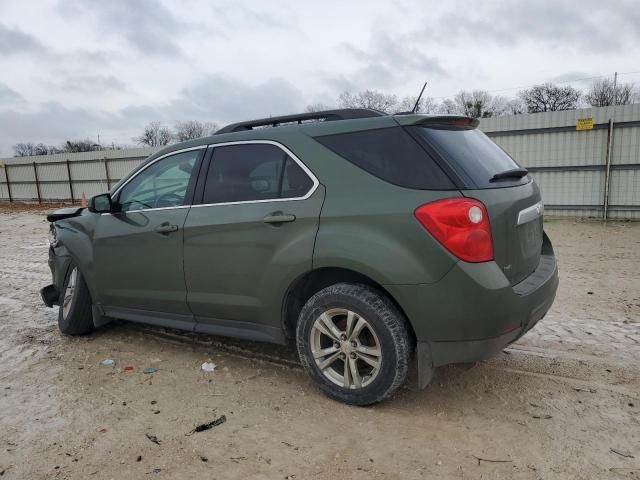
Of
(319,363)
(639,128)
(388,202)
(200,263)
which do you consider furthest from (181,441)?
(639,128)

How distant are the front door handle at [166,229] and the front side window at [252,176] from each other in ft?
1.05

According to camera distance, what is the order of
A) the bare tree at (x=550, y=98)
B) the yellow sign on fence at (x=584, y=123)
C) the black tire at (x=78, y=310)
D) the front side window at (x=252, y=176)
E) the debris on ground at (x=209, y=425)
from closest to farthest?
the debris on ground at (x=209, y=425) → the front side window at (x=252, y=176) → the black tire at (x=78, y=310) → the yellow sign on fence at (x=584, y=123) → the bare tree at (x=550, y=98)

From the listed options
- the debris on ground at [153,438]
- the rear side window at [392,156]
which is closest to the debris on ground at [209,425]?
the debris on ground at [153,438]

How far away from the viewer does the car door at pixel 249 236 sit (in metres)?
3.08

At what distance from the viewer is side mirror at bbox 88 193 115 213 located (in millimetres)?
4059

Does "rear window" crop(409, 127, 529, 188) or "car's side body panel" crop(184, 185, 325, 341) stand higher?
"rear window" crop(409, 127, 529, 188)

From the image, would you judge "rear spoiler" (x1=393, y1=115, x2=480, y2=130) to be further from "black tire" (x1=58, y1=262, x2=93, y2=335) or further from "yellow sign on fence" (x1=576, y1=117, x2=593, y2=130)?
"yellow sign on fence" (x1=576, y1=117, x2=593, y2=130)

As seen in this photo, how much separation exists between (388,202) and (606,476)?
5.63 ft

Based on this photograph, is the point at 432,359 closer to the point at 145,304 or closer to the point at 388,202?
the point at 388,202

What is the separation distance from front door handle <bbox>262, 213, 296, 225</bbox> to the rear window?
93 cm

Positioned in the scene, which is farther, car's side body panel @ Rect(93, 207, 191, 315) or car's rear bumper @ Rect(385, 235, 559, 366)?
car's side body panel @ Rect(93, 207, 191, 315)

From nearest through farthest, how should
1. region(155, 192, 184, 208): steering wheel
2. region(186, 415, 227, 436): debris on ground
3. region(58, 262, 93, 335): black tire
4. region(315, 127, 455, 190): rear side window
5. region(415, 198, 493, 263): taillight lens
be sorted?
region(415, 198, 493, 263): taillight lens, region(315, 127, 455, 190): rear side window, region(186, 415, 227, 436): debris on ground, region(155, 192, 184, 208): steering wheel, region(58, 262, 93, 335): black tire

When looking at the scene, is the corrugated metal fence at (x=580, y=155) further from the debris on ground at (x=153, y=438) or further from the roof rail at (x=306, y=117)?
the debris on ground at (x=153, y=438)

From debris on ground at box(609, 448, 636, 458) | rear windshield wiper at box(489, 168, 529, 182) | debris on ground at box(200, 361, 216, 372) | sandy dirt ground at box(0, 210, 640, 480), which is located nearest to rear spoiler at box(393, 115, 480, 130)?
rear windshield wiper at box(489, 168, 529, 182)
